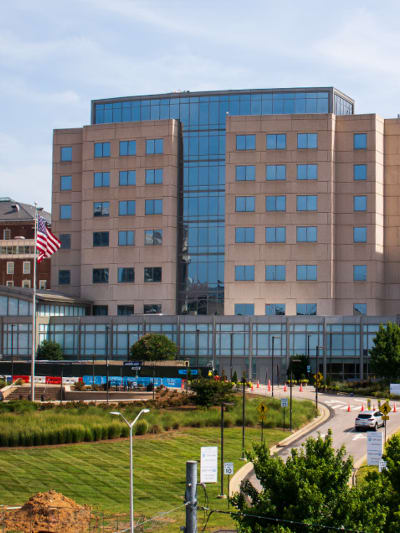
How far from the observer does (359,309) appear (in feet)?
368

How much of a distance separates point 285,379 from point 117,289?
26.6 m

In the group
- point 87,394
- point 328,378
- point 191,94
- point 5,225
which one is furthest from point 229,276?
point 5,225

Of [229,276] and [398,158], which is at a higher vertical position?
[398,158]

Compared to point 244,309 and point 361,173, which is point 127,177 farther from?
point 361,173

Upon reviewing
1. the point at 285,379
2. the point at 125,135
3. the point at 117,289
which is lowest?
the point at 285,379

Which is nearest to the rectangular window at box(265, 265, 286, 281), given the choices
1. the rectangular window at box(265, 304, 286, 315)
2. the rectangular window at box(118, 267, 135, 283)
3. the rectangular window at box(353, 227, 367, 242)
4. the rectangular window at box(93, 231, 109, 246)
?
the rectangular window at box(265, 304, 286, 315)

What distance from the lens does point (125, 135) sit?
385 ft

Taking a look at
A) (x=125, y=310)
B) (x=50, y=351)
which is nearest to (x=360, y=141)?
(x=125, y=310)

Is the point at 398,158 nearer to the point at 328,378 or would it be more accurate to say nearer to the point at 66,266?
the point at 328,378

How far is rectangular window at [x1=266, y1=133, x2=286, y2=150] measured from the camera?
11306cm

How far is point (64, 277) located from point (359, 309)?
135 feet

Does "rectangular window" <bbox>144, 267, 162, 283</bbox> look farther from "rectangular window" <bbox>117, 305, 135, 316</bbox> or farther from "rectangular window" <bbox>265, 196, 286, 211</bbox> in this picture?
"rectangular window" <bbox>265, 196, 286, 211</bbox>

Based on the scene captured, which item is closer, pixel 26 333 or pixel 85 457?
pixel 85 457

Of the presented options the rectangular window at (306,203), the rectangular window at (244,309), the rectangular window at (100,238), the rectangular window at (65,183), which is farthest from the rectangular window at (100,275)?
the rectangular window at (306,203)
